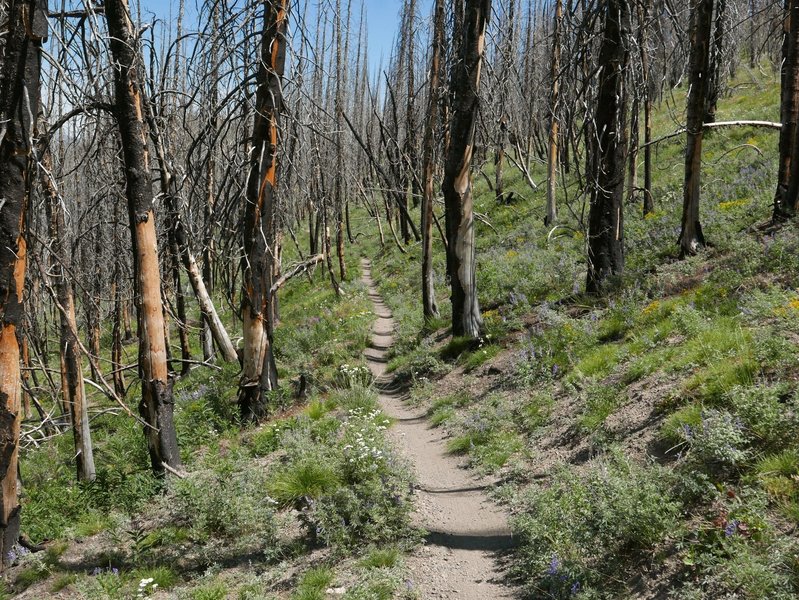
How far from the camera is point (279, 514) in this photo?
5.04 meters

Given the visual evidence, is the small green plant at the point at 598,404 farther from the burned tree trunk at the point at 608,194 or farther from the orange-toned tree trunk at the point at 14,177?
the orange-toned tree trunk at the point at 14,177

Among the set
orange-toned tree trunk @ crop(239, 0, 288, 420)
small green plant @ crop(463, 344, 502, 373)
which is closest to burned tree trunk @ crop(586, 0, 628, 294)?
small green plant @ crop(463, 344, 502, 373)

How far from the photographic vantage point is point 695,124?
8.08 m

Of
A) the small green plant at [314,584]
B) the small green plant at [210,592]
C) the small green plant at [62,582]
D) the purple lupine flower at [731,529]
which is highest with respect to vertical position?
the purple lupine flower at [731,529]

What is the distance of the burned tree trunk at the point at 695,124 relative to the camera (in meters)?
7.94

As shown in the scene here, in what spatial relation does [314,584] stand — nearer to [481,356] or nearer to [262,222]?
[262,222]

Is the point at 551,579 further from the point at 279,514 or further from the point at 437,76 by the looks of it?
the point at 437,76

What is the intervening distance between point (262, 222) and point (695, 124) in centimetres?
628

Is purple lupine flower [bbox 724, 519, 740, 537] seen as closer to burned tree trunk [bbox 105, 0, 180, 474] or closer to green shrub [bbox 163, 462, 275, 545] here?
green shrub [bbox 163, 462, 275, 545]

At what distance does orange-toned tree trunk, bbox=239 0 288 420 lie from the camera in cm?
680

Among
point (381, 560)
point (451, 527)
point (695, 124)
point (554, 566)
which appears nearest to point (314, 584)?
point (381, 560)

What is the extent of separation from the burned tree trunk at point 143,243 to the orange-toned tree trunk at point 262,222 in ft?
5.28

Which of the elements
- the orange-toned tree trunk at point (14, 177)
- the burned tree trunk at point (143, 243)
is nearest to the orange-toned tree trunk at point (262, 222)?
the burned tree trunk at point (143, 243)

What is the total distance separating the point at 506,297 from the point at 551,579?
724 cm
